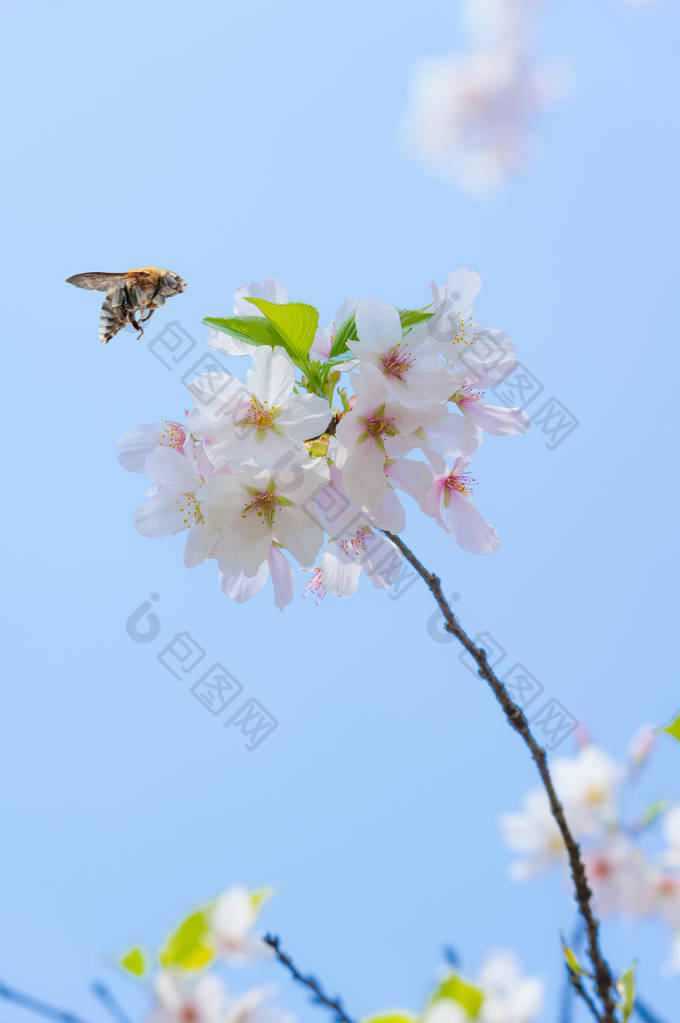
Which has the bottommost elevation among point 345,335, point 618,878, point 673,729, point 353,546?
point 618,878

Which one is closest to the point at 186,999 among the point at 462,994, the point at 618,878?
the point at 462,994

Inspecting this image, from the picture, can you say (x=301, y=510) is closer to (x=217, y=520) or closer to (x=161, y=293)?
(x=217, y=520)

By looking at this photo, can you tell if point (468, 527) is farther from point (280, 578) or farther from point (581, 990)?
point (581, 990)

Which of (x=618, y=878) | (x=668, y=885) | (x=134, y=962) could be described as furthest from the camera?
(x=668, y=885)

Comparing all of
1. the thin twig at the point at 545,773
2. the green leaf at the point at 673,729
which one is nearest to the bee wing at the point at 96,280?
the thin twig at the point at 545,773

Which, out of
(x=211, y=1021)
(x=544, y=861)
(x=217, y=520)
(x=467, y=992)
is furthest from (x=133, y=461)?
(x=544, y=861)

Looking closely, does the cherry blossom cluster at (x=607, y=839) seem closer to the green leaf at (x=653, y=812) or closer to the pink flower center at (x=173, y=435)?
the green leaf at (x=653, y=812)

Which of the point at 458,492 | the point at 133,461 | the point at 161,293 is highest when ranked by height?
the point at 161,293
